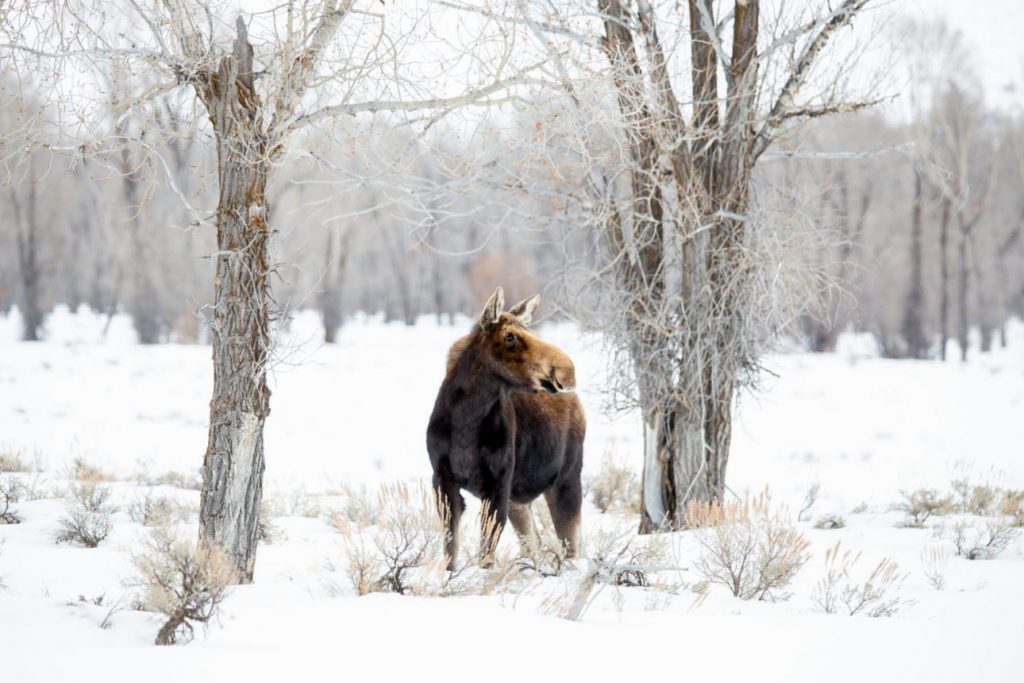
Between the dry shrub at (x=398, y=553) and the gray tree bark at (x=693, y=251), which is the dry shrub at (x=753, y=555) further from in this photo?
the gray tree bark at (x=693, y=251)

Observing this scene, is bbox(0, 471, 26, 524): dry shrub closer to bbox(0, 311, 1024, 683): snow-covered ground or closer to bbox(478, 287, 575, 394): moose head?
bbox(0, 311, 1024, 683): snow-covered ground

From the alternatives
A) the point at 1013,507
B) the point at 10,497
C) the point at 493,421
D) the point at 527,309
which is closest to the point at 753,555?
the point at 493,421

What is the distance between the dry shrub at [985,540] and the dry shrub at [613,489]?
3.64 m

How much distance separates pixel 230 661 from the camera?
362 cm

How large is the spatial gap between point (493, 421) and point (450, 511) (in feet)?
2.24

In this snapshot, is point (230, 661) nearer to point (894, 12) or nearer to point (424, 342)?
point (894, 12)

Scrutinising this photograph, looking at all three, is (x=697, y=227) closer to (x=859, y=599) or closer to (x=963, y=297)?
(x=859, y=599)

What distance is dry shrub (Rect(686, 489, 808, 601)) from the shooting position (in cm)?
578

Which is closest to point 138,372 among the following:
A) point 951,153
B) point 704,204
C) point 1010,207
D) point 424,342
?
point 424,342

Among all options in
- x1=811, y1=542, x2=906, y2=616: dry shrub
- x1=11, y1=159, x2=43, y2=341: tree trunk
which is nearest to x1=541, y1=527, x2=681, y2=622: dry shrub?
x1=811, y1=542, x2=906, y2=616: dry shrub

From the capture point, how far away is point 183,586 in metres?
4.05

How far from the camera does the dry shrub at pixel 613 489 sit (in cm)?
1088

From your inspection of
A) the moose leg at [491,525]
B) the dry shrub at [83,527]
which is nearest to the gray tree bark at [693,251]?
the moose leg at [491,525]

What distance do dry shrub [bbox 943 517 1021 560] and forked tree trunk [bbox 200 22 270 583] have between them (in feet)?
18.5
